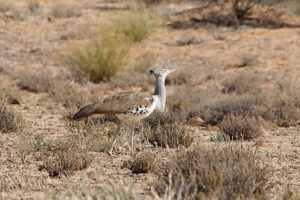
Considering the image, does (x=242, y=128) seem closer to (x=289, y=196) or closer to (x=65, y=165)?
(x=65, y=165)

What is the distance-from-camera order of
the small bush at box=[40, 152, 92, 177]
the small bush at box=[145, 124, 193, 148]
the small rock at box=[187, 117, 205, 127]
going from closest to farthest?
the small bush at box=[40, 152, 92, 177] → the small bush at box=[145, 124, 193, 148] → the small rock at box=[187, 117, 205, 127]

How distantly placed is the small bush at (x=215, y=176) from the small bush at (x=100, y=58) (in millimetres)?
8923

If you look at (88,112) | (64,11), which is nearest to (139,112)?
(88,112)

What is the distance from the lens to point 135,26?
19594mm

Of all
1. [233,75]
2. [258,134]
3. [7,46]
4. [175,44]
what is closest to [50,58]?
[7,46]

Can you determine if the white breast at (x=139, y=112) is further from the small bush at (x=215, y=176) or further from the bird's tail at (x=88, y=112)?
the small bush at (x=215, y=176)

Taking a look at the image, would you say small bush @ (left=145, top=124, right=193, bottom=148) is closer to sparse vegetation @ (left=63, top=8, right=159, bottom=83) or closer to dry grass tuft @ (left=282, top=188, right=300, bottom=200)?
dry grass tuft @ (left=282, top=188, right=300, bottom=200)

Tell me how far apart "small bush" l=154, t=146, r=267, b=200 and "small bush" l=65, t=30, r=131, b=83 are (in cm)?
892

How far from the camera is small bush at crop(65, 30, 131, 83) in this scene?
13.9 meters

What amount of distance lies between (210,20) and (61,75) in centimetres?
1040

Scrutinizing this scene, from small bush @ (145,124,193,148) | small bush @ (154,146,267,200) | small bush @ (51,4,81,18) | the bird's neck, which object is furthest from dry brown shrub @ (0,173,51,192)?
small bush @ (51,4,81,18)

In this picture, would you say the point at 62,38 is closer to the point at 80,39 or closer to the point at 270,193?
the point at 80,39

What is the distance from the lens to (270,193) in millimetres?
4926

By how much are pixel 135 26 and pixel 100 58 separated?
6005mm
